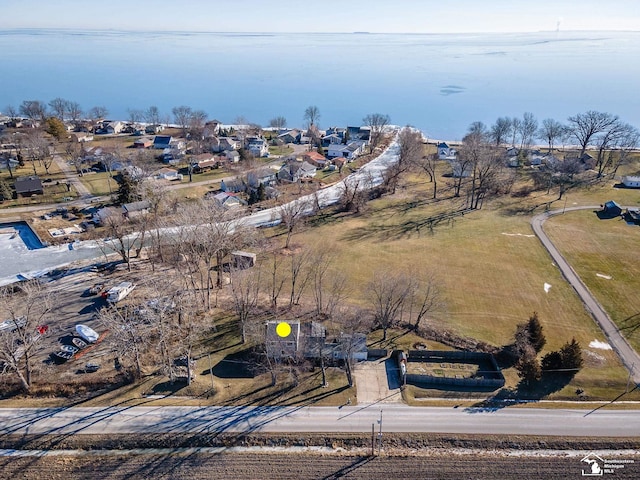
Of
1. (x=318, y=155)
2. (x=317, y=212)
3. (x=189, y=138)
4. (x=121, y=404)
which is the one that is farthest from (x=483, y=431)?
(x=189, y=138)

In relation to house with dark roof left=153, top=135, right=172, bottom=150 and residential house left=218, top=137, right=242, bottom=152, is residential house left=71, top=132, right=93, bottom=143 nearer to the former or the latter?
house with dark roof left=153, top=135, right=172, bottom=150

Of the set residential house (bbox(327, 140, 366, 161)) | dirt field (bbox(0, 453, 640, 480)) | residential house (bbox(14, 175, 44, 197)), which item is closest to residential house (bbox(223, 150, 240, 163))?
residential house (bbox(327, 140, 366, 161))

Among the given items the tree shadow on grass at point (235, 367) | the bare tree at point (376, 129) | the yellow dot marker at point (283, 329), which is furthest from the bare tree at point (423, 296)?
the bare tree at point (376, 129)

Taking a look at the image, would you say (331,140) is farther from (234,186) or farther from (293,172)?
(234,186)

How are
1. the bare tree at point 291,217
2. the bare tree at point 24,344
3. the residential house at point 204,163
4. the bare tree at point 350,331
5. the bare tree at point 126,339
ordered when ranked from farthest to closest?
the residential house at point 204,163 < the bare tree at point 291,217 < the bare tree at point 350,331 < the bare tree at point 126,339 < the bare tree at point 24,344

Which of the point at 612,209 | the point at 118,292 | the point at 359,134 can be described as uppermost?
the point at 359,134

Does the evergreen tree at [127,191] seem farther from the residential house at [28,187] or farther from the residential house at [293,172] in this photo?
the residential house at [293,172]

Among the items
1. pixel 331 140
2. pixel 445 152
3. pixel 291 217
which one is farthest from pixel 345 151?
pixel 291 217
